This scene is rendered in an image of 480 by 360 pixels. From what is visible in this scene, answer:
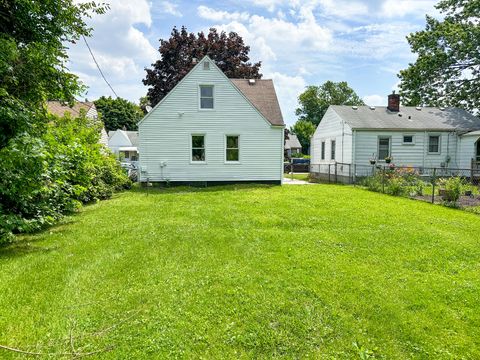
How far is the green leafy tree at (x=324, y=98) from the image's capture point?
2753 inches

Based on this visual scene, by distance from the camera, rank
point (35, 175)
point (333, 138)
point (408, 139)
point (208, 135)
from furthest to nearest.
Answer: point (333, 138) → point (408, 139) → point (208, 135) → point (35, 175)

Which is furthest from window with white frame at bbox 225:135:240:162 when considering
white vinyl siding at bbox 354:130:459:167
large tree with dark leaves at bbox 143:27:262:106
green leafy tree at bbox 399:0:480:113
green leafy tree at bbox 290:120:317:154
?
green leafy tree at bbox 290:120:317:154

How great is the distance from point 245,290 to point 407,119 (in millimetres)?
20905

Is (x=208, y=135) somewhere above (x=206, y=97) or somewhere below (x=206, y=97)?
below

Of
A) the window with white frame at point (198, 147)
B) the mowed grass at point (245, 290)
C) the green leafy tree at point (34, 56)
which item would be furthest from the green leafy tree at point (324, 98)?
the green leafy tree at point (34, 56)

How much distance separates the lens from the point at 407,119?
20812mm

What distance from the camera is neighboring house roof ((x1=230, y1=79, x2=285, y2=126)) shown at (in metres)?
16.2

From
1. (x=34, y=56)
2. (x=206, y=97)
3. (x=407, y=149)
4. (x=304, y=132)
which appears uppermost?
(x=304, y=132)

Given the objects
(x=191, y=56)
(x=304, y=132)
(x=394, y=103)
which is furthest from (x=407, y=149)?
(x=304, y=132)

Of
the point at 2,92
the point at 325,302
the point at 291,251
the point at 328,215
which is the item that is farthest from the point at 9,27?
the point at 328,215

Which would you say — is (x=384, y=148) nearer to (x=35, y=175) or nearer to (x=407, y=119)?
(x=407, y=119)

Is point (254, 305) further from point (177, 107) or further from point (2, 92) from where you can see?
point (177, 107)

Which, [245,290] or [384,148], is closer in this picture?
[245,290]

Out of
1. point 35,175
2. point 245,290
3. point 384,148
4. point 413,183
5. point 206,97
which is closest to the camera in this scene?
point 245,290
